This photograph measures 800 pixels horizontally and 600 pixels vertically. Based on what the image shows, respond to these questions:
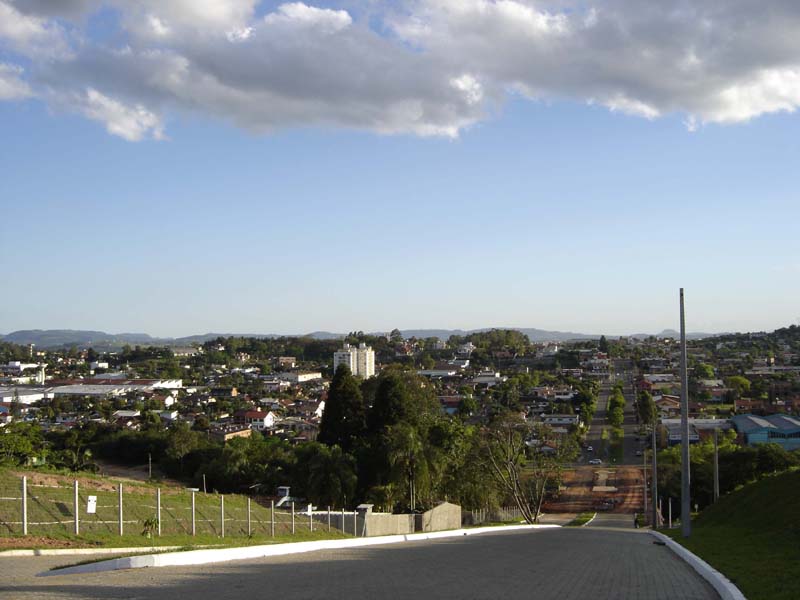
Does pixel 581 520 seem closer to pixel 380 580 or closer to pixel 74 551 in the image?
pixel 74 551

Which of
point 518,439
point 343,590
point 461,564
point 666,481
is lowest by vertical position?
point 666,481

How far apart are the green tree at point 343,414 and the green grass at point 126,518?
2137 centimetres

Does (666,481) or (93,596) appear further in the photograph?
(666,481)

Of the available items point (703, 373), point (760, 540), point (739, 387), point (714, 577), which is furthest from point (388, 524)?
point (703, 373)

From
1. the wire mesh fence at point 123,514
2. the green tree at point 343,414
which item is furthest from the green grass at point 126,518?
the green tree at point 343,414

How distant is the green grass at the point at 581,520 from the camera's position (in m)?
46.6

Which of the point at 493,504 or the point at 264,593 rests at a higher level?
the point at 264,593

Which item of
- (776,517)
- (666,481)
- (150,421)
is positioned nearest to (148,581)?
(776,517)

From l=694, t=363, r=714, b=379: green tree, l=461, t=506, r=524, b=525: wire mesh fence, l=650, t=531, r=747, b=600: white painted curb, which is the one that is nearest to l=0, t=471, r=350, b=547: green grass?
l=650, t=531, r=747, b=600: white painted curb

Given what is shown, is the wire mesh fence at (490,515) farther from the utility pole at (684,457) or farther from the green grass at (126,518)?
the green grass at (126,518)

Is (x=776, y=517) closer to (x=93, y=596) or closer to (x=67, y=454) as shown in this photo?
(x=93, y=596)

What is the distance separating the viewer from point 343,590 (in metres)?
8.99

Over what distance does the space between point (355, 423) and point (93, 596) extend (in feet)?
114

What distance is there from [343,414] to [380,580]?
109ft
